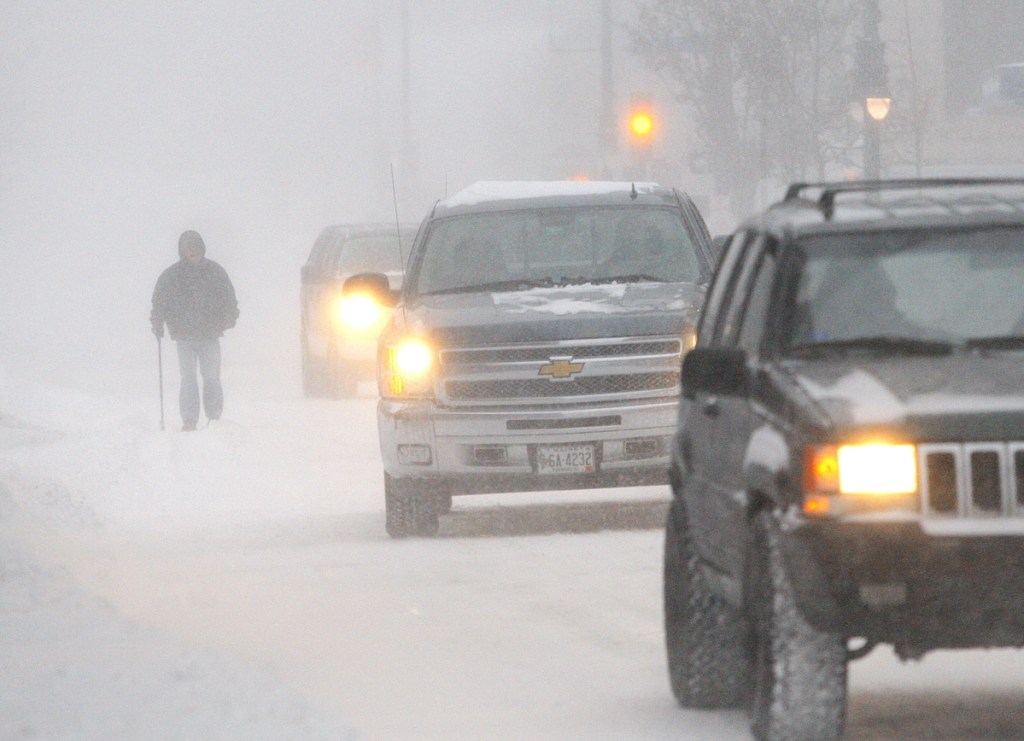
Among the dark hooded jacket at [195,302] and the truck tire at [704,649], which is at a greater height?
the truck tire at [704,649]

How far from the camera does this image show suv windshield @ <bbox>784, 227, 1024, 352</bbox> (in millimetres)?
6953

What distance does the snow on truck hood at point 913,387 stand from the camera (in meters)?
6.23

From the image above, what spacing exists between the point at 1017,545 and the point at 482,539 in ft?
23.0

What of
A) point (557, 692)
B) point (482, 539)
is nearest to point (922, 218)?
point (557, 692)

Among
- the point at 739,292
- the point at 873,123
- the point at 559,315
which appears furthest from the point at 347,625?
the point at 873,123

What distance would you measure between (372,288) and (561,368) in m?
1.55

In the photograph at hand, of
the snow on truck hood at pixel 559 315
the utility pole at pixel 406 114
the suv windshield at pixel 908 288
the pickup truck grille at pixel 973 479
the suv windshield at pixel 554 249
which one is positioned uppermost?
the suv windshield at pixel 908 288

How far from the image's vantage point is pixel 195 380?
22484 mm

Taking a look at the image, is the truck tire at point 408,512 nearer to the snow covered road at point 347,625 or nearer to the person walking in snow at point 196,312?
the snow covered road at point 347,625

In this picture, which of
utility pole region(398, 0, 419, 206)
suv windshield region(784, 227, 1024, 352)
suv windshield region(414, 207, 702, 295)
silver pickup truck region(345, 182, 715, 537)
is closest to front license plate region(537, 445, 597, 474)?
silver pickup truck region(345, 182, 715, 537)

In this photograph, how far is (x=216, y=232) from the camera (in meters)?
85.6

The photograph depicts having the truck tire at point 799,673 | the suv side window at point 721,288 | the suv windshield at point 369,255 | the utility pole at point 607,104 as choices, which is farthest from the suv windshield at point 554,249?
the utility pole at point 607,104

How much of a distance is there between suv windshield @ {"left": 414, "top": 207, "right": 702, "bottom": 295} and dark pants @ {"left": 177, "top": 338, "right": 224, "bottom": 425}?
8659 mm

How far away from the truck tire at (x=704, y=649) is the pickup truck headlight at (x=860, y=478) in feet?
4.35
